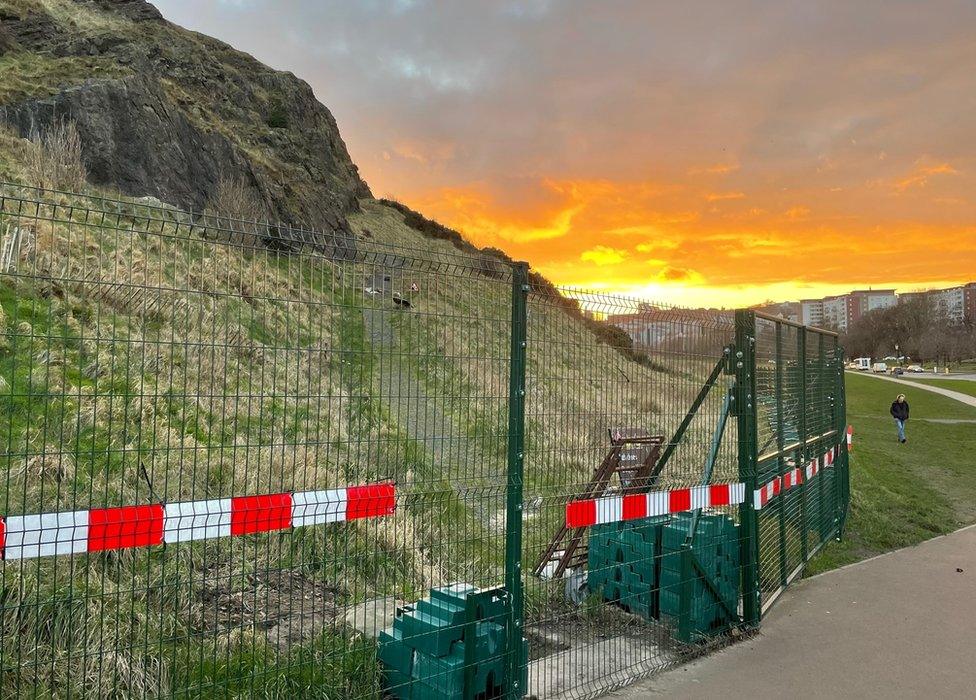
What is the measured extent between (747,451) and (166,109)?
73.9 feet

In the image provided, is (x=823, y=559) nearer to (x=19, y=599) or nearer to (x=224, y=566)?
(x=224, y=566)

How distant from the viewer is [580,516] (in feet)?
14.3

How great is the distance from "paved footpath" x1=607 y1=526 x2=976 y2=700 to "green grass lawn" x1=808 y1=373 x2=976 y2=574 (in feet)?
2.86

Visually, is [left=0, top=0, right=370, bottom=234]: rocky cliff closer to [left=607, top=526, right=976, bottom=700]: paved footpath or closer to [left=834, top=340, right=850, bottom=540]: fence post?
[left=834, top=340, right=850, bottom=540]: fence post

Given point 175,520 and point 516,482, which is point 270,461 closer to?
point 175,520

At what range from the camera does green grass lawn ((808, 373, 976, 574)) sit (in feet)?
28.3

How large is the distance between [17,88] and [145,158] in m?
3.83

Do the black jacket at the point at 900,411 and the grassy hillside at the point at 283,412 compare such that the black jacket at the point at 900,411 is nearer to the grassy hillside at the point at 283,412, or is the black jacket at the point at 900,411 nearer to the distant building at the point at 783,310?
the distant building at the point at 783,310

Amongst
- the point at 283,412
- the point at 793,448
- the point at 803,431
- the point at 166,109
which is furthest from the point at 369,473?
the point at 166,109

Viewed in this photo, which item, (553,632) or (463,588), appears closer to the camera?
(463,588)

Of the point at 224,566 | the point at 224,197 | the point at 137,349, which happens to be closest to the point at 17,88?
the point at 224,197

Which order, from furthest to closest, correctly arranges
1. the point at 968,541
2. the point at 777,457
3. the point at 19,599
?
the point at 968,541, the point at 777,457, the point at 19,599

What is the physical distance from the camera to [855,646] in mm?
5246

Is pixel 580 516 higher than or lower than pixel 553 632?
higher
